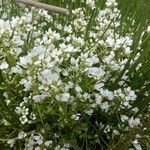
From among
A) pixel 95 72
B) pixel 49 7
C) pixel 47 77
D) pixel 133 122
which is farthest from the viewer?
pixel 133 122

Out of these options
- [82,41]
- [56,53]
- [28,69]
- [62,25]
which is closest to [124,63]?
[82,41]

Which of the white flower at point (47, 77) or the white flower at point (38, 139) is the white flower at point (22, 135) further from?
the white flower at point (47, 77)

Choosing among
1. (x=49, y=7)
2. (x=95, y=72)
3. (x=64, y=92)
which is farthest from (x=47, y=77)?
(x=49, y=7)

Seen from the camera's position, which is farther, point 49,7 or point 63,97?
point 63,97

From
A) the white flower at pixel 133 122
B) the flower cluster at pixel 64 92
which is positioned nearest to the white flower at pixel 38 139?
the flower cluster at pixel 64 92

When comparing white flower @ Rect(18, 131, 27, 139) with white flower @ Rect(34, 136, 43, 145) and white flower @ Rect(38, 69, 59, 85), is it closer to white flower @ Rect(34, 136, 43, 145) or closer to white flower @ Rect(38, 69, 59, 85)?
white flower @ Rect(34, 136, 43, 145)

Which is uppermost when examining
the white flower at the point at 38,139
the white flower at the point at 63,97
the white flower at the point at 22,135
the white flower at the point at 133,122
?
the white flower at the point at 63,97

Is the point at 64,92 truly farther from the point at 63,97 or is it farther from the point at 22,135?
the point at 22,135

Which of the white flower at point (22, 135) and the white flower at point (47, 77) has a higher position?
the white flower at point (47, 77)

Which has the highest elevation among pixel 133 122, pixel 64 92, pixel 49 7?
pixel 49 7

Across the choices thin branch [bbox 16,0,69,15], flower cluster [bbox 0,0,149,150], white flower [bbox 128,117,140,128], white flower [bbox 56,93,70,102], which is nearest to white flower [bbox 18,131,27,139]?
flower cluster [bbox 0,0,149,150]

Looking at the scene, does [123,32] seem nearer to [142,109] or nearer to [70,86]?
[142,109]
